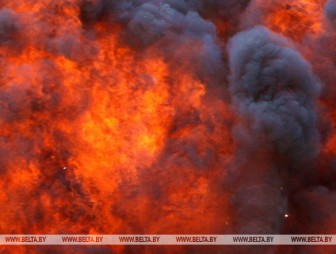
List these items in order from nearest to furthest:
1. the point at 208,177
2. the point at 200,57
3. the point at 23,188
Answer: the point at 23,188 → the point at 208,177 → the point at 200,57

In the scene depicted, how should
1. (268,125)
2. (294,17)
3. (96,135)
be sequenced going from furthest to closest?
(294,17) < (96,135) < (268,125)

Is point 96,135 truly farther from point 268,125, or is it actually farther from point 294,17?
point 294,17

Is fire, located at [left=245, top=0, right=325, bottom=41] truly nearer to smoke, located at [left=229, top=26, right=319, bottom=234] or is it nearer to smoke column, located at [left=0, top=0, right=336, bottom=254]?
smoke column, located at [left=0, top=0, right=336, bottom=254]

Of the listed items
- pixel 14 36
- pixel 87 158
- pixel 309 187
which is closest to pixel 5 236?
pixel 87 158

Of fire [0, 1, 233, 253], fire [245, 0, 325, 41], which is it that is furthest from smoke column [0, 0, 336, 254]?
fire [245, 0, 325, 41]

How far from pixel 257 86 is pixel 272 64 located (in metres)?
0.85

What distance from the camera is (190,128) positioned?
12117mm

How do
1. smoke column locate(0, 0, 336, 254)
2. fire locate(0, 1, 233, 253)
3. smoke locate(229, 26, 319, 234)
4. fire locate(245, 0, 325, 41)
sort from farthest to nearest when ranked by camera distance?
fire locate(245, 0, 325, 41) < smoke locate(229, 26, 319, 234) < smoke column locate(0, 0, 336, 254) < fire locate(0, 1, 233, 253)

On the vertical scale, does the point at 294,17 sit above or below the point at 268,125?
above

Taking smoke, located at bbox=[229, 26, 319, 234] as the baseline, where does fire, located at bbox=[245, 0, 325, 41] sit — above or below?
above

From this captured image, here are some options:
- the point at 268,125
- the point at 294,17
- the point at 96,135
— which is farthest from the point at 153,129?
the point at 294,17

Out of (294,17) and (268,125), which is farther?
(294,17)

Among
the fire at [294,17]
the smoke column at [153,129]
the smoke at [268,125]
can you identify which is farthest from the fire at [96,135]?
the fire at [294,17]

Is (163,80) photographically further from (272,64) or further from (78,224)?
(78,224)
